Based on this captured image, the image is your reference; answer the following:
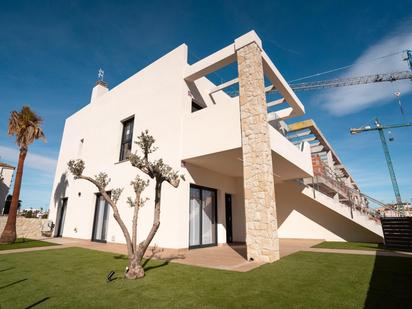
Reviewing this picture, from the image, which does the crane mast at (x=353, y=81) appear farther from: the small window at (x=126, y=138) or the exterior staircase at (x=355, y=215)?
the small window at (x=126, y=138)

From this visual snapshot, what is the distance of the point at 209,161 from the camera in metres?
9.25

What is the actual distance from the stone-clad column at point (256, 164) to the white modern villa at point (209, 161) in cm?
3

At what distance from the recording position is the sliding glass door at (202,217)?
367 inches

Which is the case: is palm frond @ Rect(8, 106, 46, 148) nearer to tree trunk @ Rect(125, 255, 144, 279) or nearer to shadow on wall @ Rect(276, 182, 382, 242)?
tree trunk @ Rect(125, 255, 144, 279)

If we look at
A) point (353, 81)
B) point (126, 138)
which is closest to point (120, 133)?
point (126, 138)

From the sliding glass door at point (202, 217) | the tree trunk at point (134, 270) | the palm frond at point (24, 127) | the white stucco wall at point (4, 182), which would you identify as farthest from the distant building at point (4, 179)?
the tree trunk at point (134, 270)

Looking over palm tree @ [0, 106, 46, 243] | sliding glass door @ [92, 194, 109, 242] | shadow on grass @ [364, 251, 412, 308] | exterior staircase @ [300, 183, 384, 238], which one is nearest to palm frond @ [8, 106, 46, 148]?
palm tree @ [0, 106, 46, 243]

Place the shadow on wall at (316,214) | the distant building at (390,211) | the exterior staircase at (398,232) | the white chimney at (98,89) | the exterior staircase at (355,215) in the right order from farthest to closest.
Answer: the white chimney at (98,89)
the distant building at (390,211)
the shadow on wall at (316,214)
the exterior staircase at (355,215)
the exterior staircase at (398,232)

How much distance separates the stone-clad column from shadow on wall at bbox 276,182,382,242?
7.76m

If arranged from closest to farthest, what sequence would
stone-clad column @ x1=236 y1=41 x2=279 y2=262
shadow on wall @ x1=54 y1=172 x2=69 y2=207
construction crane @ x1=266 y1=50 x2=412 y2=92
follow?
1. stone-clad column @ x1=236 y1=41 x2=279 y2=262
2. shadow on wall @ x1=54 y1=172 x2=69 y2=207
3. construction crane @ x1=266 y1=50 x2=412 y2=92

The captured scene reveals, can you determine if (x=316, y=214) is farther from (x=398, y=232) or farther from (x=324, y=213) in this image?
(x=398, y=232)

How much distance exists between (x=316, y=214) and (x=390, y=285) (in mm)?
9863

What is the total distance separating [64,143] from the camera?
1758 centimetres

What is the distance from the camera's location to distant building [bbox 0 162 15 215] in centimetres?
2434
